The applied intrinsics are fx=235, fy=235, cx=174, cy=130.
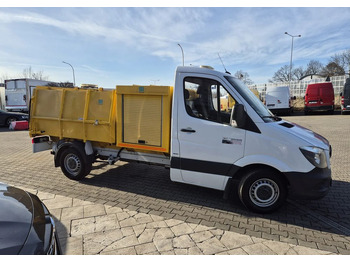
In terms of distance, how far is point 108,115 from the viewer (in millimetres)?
4855

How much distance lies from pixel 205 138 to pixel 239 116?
2.27 ft

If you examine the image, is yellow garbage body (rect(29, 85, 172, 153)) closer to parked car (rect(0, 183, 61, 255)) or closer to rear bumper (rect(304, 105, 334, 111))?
parked car (rect(0, 183, 61, 255))

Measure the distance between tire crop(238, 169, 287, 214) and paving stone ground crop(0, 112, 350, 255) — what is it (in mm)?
168

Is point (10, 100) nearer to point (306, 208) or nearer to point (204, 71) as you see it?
point (204, 71)

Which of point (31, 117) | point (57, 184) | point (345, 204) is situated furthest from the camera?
point (31, 117)

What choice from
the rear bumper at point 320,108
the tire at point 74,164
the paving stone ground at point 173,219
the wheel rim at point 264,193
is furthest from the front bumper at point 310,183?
the rear bumper at point 320,108

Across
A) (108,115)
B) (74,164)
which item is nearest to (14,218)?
(108,115)

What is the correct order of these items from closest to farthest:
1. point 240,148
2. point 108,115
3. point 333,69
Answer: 1. point 240,148
2. point 108,115
3. point 333,69

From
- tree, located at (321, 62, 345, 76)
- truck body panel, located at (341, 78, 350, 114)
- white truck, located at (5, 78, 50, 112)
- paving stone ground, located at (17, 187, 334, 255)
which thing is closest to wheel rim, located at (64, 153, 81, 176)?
paving stone ground, located at (17, 187, 334, 255)

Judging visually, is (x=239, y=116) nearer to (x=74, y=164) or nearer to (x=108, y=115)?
(x=108, y=115)

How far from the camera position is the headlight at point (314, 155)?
137 inches

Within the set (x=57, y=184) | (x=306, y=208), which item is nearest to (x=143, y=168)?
(x=57, y=184)

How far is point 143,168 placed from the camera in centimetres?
636

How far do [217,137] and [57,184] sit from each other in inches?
143
